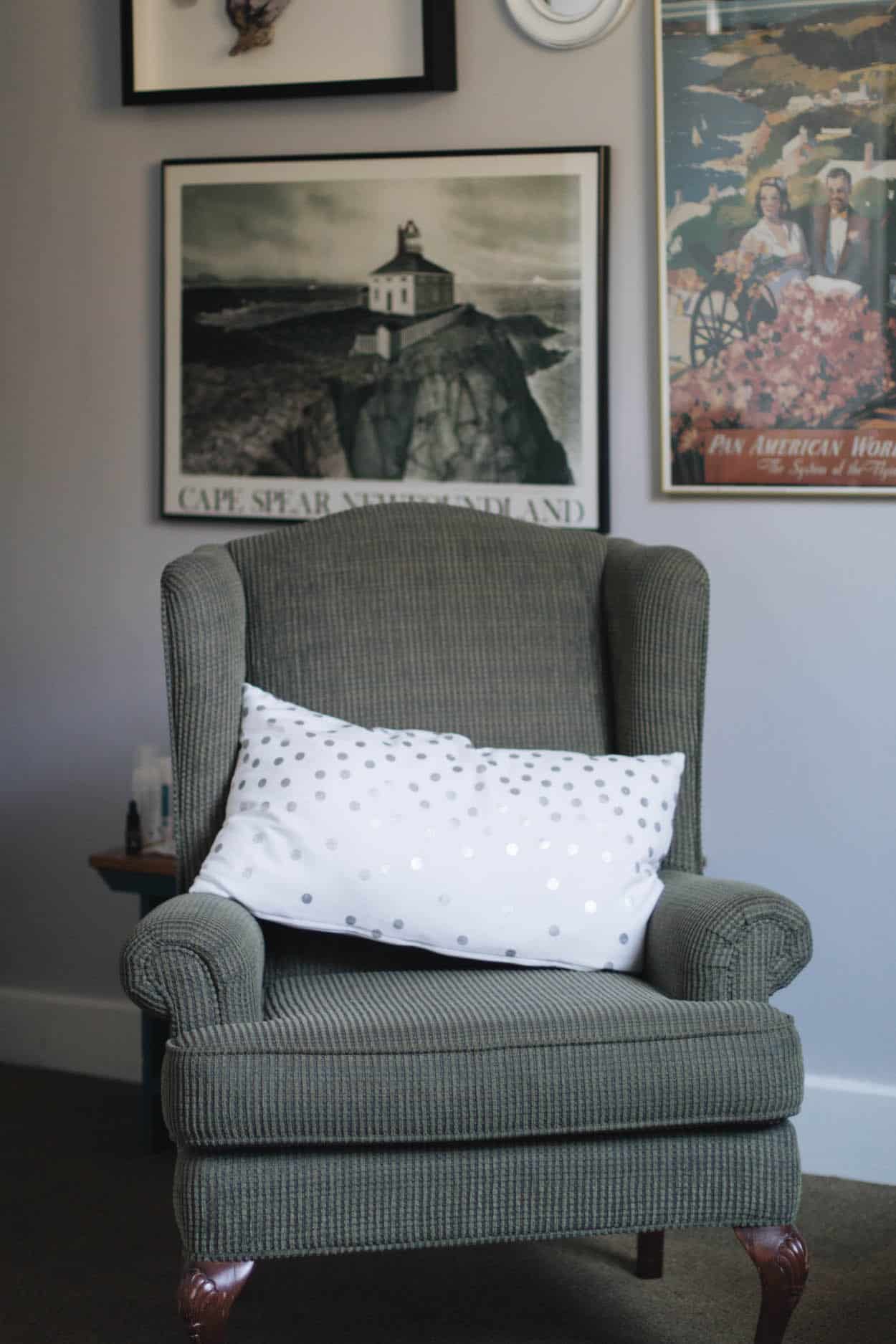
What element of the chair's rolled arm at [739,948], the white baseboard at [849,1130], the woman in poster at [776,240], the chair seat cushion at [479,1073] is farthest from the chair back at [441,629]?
the white baseboard at [849,1130]

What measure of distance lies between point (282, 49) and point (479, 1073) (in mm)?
2003

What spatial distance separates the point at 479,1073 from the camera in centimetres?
151

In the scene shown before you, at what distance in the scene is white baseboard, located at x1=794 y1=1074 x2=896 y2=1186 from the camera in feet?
8.02

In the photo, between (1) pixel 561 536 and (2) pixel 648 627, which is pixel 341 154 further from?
(2) pixel 648 627

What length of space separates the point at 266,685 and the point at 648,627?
58cm

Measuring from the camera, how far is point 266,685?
6.96 feet

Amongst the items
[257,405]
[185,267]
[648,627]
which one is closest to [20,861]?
[257,405]

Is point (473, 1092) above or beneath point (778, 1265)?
above

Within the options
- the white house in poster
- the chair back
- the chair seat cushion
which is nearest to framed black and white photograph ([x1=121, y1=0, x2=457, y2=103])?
the white house in poster

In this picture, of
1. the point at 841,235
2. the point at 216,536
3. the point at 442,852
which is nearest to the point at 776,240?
the point at 841,235

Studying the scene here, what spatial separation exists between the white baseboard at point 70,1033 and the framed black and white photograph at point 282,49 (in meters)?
1.81

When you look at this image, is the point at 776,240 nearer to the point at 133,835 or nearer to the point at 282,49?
the point at 282,49

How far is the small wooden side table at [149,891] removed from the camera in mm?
2463

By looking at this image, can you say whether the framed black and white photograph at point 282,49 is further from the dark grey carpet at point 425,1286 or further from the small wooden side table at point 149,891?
the dark grey carpet at point 425,1286
